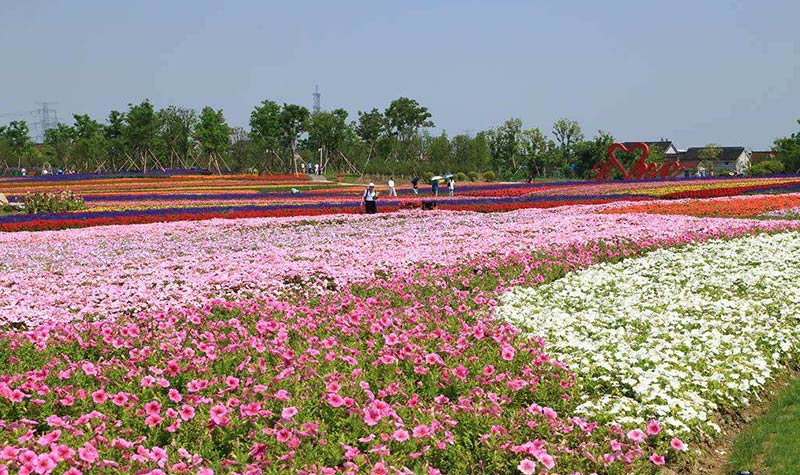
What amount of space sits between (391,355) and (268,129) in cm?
7417

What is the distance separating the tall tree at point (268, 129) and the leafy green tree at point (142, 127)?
10.0 m

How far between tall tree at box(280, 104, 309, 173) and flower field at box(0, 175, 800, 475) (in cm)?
6594

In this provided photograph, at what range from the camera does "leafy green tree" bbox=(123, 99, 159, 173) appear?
76.8 metres

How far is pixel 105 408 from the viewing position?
5.27 meters

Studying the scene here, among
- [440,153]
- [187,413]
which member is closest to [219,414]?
[187,413]

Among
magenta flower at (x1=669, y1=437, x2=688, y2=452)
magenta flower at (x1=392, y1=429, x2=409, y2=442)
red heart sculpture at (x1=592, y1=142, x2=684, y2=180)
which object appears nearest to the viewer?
magenta flower at (x1=392, y1=429, x2=409, y2=442)

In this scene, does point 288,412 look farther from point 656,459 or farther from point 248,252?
point 248,252

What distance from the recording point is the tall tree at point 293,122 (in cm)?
7794

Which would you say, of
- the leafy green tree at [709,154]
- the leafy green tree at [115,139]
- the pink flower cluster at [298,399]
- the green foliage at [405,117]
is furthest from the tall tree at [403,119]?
the pink flower cluster at [298,399]

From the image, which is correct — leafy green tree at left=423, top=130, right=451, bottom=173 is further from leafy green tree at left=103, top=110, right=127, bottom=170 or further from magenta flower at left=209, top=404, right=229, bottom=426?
magenta flower at left=209, top=404, right=229, bottom=426

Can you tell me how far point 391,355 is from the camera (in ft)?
20.5

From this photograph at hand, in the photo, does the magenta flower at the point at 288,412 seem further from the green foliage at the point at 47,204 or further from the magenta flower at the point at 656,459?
the green foliage at the point at 47,204

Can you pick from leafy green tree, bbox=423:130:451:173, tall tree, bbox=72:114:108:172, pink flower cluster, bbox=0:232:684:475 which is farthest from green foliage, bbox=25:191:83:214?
tall tree, bbox=72:114:108:172

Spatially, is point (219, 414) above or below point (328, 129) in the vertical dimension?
below
